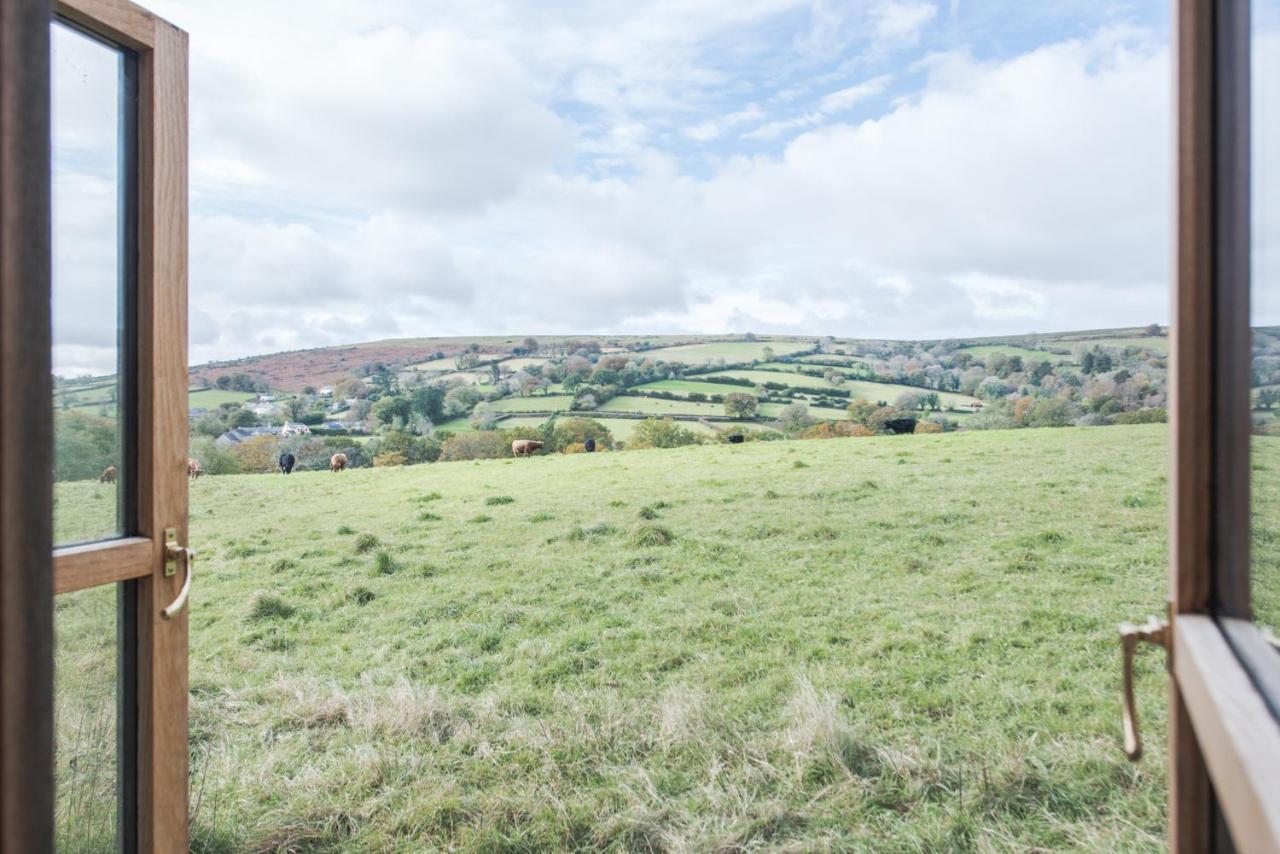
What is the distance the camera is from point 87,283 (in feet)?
4.23

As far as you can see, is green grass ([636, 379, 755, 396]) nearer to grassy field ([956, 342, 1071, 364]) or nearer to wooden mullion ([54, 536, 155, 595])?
grassy field ([956, 342, 1071, 364])

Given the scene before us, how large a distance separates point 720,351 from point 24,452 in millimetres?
5590

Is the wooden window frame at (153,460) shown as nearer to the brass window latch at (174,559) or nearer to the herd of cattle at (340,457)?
the brass window latch at (174,559)

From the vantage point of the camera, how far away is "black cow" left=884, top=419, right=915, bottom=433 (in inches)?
204

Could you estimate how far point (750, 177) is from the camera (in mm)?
5402

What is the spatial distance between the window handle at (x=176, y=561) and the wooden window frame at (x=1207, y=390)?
1.43 metres

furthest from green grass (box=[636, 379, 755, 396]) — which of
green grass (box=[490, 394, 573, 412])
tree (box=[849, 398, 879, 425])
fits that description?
tree (box=[849, 398, 879, 425])

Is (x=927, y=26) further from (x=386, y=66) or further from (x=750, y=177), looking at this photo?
(x=386, y=66)

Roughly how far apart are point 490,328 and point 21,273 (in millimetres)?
5845

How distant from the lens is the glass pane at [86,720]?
3.98 feet

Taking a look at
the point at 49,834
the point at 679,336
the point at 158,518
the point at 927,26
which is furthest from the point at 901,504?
the point at 49,834

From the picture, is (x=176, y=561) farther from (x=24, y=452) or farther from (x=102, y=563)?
(x=24, y=452)

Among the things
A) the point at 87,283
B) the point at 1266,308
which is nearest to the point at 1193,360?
the point at 1266,308

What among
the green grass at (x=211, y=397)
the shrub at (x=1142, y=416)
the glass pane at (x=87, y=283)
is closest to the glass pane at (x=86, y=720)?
the glass pane at (x=87, y=283)
